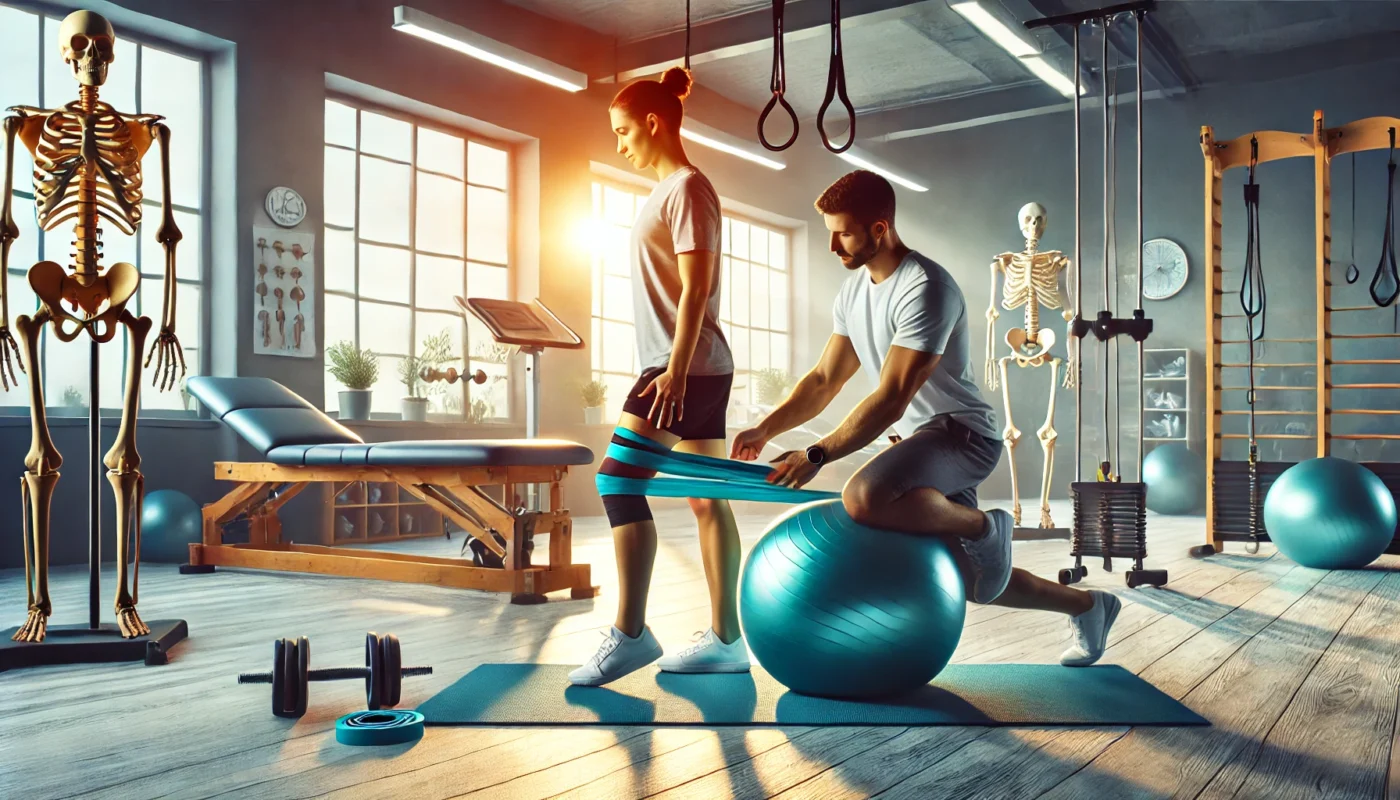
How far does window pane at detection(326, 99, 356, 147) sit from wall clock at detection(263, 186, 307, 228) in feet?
2.46

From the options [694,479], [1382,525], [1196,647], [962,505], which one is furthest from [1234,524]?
[694,479]

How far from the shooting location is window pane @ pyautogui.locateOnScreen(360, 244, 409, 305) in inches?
286

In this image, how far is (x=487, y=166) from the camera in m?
8.23

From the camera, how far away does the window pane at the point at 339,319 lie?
6.98m

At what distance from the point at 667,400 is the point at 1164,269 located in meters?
8.76

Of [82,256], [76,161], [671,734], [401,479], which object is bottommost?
[671,734]

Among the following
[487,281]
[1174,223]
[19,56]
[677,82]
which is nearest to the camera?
[677,82]

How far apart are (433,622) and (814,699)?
1.63 m

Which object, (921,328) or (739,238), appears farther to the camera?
(739,238)

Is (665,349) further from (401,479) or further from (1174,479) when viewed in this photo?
(1174,479)

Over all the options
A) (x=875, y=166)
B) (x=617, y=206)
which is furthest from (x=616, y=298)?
(x=875, y=166)

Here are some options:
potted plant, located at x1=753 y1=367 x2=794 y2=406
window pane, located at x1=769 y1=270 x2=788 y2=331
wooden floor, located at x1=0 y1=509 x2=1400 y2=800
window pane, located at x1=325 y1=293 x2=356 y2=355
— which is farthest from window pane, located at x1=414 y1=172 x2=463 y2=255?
window pane, located at x1=769 y1=270 x2=788 y2=331

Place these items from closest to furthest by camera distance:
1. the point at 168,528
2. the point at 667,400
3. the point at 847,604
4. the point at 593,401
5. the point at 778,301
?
the point at 847,604 → the point at 667,400 → the point at 168,528 → the point at 593,401 → the point at 778,301

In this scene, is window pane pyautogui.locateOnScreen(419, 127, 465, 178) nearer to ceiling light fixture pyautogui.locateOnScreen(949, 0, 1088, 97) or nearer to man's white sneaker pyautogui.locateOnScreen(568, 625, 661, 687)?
ceiling light fixture pyautogui.locateOnScreen(949, 0, 1088, 97)
